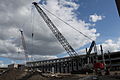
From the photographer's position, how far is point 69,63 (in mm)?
130250

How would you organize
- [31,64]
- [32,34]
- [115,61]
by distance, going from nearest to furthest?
[32,34]
[115,61]
[31,64]

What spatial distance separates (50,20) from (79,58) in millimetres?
31990

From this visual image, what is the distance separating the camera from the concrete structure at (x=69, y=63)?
10301cm

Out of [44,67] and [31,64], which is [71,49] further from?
[31,64]

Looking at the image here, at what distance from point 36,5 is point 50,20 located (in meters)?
10.2

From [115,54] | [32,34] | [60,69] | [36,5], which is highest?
[36,5]

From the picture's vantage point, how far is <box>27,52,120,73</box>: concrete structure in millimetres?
103012

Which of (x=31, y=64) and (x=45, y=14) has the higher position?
(x=45, y=14)

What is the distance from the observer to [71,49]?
3671 inches

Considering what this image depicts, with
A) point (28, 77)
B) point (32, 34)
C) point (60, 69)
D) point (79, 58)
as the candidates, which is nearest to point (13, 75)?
point (28, 77)

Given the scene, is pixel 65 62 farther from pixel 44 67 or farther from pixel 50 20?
pixel 50 20

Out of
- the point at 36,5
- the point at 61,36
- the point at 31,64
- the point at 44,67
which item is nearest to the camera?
the point at 36,5

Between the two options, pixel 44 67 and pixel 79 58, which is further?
pixel 44 67

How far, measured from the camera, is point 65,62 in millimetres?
135250
